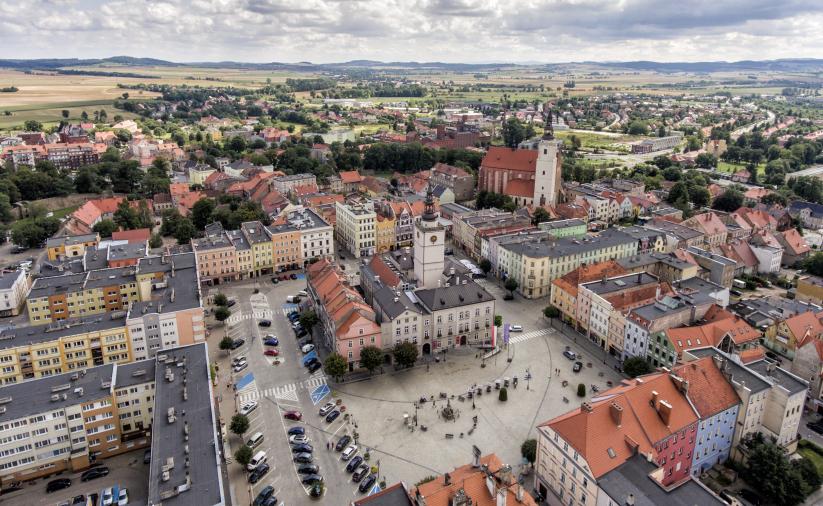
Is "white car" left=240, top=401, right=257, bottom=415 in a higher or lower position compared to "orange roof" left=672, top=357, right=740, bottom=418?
lower

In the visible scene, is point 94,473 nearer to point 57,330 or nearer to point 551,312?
point 57,330

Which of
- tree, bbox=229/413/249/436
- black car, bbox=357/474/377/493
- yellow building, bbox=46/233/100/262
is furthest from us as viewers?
yellow building, bbox=46/233/100/262

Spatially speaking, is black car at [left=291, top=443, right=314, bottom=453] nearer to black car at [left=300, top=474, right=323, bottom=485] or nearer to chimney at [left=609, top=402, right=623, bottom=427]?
black car at [left=300, top=474, right=323, bottom=485]

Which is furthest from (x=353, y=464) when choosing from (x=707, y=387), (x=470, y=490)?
(x=707, y=387)

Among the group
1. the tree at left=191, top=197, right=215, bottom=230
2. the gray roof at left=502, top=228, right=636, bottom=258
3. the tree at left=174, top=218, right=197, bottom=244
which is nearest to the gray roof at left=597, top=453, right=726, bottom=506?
the gray roof at left=502, top=228, right=636, bottom=258

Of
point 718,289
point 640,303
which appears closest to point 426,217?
point 640,303

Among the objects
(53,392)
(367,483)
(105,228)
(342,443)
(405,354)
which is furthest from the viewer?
(105,228)

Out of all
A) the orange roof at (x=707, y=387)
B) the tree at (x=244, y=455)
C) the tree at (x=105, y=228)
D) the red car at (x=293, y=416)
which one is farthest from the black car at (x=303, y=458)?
the tree at (x=105, y=228)
